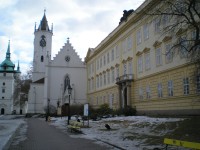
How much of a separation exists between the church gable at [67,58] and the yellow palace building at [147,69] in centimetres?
1695

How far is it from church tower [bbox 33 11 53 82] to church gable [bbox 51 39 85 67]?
12.9 m

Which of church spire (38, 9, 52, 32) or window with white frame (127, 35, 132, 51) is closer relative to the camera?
Answer: window with white frame (127, 35, 132, 51)

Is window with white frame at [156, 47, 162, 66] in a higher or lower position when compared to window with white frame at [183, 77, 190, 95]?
higher

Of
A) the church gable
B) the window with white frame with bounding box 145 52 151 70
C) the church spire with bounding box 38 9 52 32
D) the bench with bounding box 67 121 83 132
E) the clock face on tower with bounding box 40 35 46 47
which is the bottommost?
the bench with bounding box 67 121 83 132

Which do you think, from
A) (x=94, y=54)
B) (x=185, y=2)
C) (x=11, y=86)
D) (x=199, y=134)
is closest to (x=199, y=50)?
(x=185, y=2)

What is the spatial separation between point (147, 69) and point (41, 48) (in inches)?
2319

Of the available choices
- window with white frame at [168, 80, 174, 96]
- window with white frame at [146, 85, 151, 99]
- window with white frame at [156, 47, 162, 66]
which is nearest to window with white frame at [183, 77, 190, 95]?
window with white frame at [168, 80, 174, 96]

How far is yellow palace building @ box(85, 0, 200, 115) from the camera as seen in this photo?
27.2 metres

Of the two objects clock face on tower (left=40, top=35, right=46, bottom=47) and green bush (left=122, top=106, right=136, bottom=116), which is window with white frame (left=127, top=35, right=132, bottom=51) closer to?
green bush (left=122, top=106, right=136, bottom=116)

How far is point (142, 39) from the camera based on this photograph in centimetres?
3931

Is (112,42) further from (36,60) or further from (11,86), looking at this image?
(11,86)

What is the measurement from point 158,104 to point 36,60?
6140cm

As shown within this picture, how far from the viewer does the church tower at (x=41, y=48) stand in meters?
89.4

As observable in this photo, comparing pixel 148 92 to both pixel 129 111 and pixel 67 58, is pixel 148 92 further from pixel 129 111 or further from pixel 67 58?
pixel 67 58
